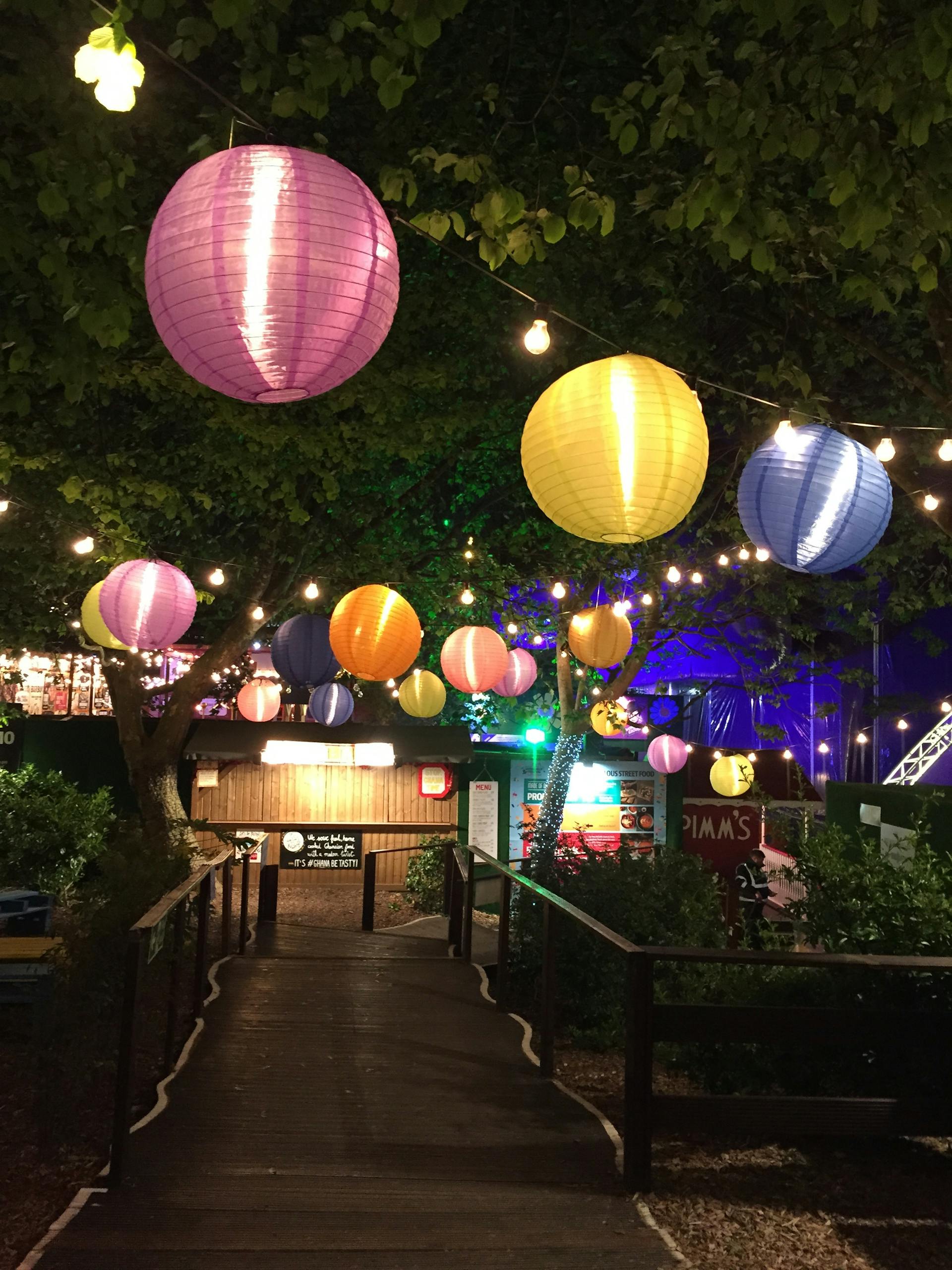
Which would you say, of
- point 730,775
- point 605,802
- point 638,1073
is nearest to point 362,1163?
point 638,1073

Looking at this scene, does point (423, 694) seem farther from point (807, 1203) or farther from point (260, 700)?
point (807, 1203)

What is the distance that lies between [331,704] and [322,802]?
198 inches

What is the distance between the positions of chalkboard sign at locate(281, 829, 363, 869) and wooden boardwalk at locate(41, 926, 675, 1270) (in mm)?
8015

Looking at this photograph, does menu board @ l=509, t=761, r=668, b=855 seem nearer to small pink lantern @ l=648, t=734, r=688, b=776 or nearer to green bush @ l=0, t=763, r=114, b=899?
small pink lantern @ l=648, t=734, r=688, b=776

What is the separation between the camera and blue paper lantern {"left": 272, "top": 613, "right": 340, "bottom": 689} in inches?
343

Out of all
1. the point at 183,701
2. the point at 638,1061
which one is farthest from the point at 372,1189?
Result: the point at 183,701

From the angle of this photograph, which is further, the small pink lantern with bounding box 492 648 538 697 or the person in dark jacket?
the small pink lantern with bounding box 492 648 538 697

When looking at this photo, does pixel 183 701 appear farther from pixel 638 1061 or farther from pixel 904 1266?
pixel 904 1266

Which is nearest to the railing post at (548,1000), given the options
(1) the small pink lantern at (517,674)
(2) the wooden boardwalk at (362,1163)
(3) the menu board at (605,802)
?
(2) the wooden boardwalk at (362,1163)

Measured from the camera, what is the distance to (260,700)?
12.9 meters

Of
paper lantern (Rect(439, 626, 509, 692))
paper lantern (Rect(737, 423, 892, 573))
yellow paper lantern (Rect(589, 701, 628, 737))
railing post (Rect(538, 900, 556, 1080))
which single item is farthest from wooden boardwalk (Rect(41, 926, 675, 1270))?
yellow paper lantern (Rect(589, 701, 628, 737))

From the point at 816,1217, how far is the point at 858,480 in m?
3.22

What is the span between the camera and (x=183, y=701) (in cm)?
1180

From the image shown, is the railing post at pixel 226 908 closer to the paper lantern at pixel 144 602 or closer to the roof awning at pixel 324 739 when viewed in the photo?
the paper lantern at pixel 144 602
